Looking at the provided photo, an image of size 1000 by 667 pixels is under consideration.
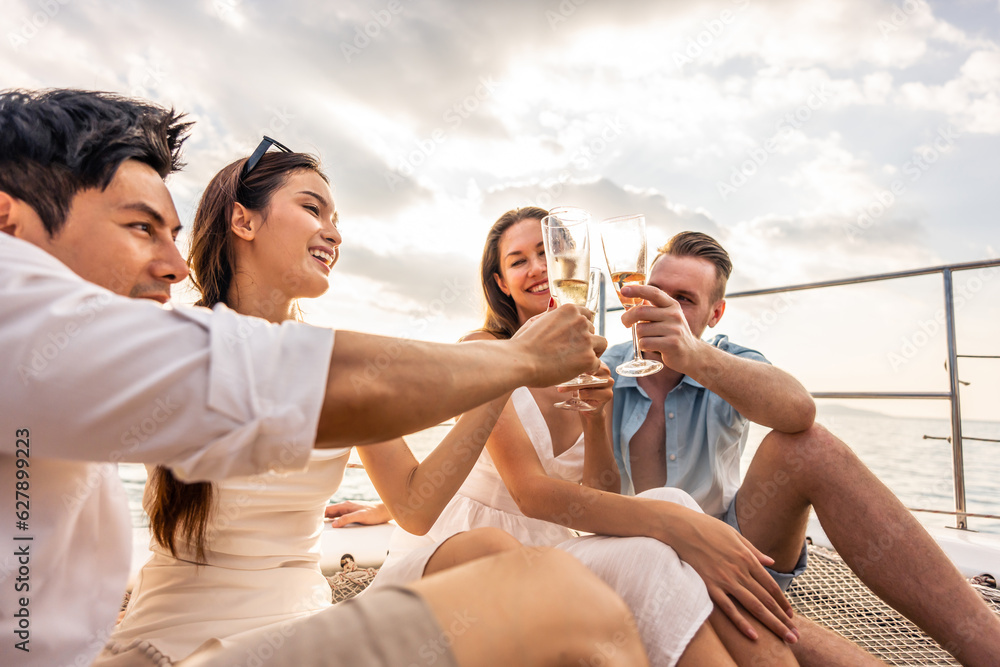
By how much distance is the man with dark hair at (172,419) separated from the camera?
50 cm

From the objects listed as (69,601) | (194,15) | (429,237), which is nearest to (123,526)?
(69,601)

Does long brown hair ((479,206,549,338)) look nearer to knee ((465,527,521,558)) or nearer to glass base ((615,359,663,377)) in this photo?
glass base ((615,359,663,377))

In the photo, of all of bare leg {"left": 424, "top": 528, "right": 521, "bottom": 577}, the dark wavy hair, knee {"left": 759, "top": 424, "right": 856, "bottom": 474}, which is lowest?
bare leg {"left": 424, "top": 528, "right": 521, "bottom": 577}

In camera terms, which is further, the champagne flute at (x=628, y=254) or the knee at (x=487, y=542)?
the champagne flute at (x=628, y=254)

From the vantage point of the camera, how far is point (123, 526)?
2.69 feet

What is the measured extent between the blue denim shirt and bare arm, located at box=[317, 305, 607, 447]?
4.19ft

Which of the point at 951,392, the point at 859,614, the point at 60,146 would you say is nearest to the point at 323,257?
the point at 60,146

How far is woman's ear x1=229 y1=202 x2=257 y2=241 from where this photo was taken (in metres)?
1.64

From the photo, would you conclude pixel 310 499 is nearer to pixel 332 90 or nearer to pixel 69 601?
pixel 69 601

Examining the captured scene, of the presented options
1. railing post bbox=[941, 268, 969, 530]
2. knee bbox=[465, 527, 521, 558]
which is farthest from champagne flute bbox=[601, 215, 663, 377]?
railing post bbox=[941, 268, 969, 530]

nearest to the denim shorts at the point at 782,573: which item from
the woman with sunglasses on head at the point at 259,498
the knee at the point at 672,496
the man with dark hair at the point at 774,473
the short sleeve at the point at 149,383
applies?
the man with dark hair at the point at 774,473

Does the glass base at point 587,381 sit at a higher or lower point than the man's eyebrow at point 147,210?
lower

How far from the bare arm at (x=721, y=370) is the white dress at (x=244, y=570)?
2.67ft

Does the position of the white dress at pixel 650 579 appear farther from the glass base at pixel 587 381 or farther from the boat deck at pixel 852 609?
the boat deck at pixel 852 609
